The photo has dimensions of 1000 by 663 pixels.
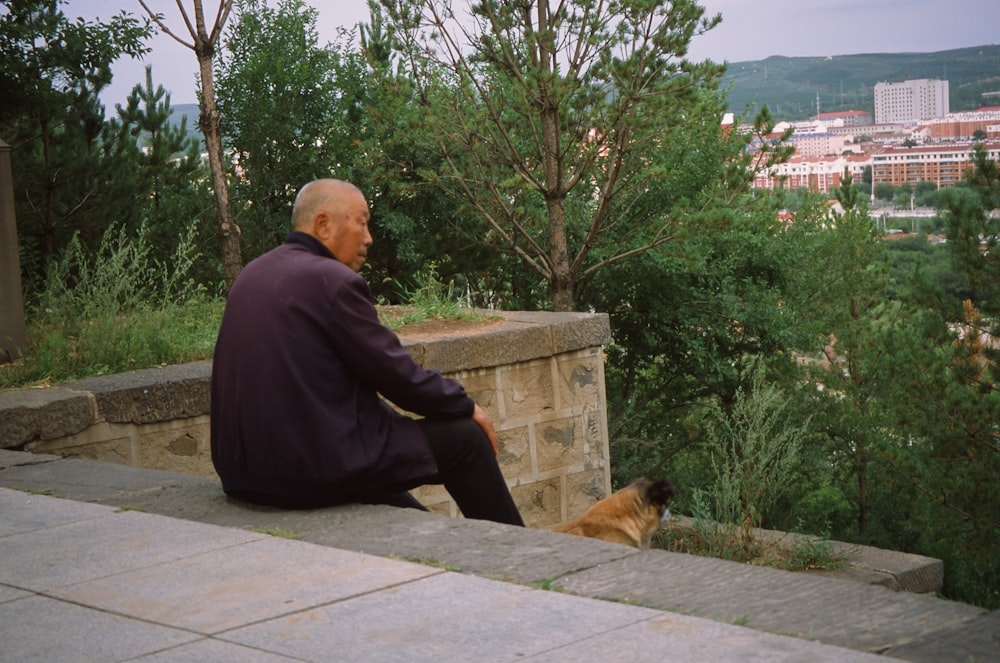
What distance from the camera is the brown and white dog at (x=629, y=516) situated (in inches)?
231

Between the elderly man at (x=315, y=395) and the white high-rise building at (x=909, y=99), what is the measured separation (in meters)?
53.3

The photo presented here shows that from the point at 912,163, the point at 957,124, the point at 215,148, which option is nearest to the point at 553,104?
the point at 215,148

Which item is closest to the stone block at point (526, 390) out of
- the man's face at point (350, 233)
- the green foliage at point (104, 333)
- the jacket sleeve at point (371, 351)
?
the green foliage at point (104, 333)

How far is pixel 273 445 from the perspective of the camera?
14.2ft

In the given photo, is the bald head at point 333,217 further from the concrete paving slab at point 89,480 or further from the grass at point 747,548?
the grass at point 747,548

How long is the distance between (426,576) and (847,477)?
22.4m

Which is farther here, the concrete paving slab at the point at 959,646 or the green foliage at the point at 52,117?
the green foliage at the point at 52,117

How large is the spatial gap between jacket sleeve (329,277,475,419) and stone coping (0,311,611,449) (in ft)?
7.55

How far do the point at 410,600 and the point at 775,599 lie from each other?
Answer: 88 cm

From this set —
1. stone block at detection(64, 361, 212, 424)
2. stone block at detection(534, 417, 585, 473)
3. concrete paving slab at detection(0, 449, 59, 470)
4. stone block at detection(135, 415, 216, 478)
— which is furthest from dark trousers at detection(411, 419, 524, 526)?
stone block at detection(534, 417, 585, 473)

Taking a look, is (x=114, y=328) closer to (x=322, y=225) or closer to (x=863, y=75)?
(x=322, y=225)

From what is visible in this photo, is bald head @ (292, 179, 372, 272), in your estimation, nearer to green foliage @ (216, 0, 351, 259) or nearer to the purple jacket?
the purple jacket

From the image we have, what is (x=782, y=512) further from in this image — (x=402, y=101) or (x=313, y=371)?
(x=313, y=371)

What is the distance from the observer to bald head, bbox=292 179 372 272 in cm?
474
